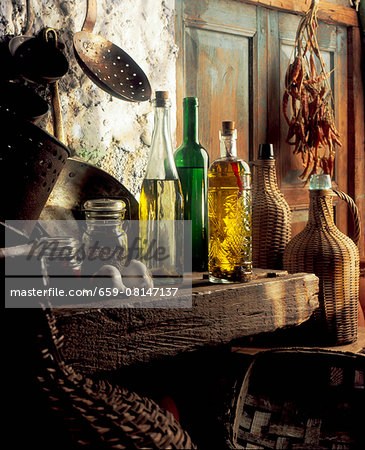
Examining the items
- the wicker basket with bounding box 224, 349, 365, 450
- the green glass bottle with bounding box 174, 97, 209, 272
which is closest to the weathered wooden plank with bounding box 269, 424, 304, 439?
the wicker basket with bounding box 224, 349, 365, 450

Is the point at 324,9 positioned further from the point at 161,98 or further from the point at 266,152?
the point at 161,98

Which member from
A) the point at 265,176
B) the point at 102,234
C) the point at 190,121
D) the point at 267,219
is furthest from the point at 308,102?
the point at 102,234

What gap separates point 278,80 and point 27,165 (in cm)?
133

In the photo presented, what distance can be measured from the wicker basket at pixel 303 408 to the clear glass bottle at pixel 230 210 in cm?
24

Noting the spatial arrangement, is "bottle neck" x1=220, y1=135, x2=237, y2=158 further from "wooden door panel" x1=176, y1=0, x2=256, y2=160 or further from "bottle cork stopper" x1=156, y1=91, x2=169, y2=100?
"wooden door panel" x1=176, y1=0, x2=256, y2=160

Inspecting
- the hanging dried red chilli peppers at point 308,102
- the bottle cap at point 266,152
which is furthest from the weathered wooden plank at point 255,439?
the hanging dried red chilli peppers at point 308,102

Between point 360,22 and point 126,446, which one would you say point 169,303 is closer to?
point 126,446

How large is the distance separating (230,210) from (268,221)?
47 centimetres

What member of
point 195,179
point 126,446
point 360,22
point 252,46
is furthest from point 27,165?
point 360,22

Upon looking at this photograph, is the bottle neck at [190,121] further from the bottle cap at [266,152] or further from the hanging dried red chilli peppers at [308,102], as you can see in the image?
the hanging dried red chilli peppers at [308,102]

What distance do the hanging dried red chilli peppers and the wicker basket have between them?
1.06m

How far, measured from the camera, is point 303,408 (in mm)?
1011

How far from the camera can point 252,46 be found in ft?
6.18

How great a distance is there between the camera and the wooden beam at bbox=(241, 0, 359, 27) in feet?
6.34
